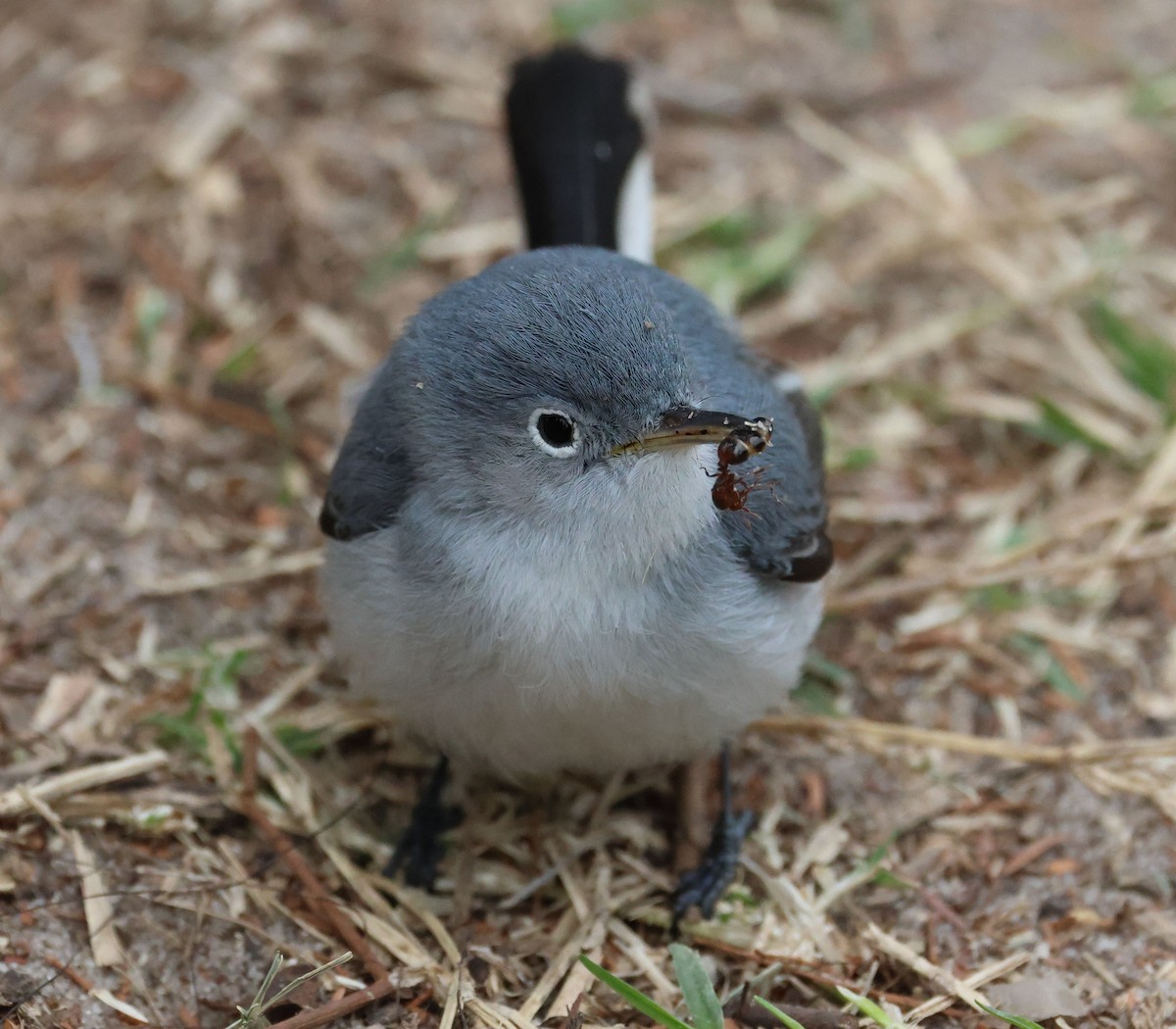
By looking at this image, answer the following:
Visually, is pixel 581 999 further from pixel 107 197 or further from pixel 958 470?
pixel 107 197

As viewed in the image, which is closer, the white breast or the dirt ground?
the white breast

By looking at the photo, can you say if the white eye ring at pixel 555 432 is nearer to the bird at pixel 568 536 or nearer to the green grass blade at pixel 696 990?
the bird at pixel 568 536

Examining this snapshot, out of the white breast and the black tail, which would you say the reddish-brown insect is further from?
the black tail

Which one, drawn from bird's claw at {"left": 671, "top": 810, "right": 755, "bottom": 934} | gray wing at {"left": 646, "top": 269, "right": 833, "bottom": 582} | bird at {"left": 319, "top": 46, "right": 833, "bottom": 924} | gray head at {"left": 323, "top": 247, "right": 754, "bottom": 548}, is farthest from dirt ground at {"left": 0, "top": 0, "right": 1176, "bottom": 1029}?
gray head at {"left": 323, "top": 247, "right": 754, "bottom": 548}

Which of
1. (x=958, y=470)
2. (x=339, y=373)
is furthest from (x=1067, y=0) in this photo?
(x=339, y=373)

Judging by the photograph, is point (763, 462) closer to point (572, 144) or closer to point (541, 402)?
point (541, 402)
